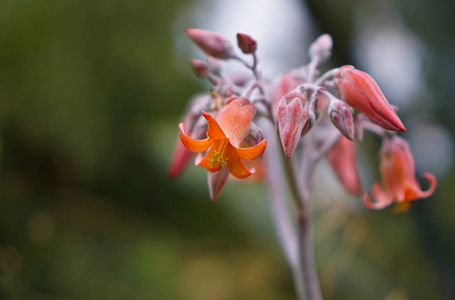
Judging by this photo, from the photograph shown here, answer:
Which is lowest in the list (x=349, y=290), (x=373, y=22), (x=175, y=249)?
(x=349, y=290)

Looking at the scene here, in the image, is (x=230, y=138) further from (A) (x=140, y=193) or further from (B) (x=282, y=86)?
(A) (x=140, y=193)

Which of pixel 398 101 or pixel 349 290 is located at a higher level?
pixel 398 101

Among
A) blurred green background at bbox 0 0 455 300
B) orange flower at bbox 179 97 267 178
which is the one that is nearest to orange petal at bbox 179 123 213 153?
orange flower at bbox 179 97 267 178

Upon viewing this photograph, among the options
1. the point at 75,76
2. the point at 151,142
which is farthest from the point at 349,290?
the point at 75,76

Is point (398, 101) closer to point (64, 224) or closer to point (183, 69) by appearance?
point (183, 69)

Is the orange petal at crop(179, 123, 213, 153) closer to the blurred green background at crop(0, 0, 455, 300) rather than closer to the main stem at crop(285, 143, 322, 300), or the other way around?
the main stem at crop(285, 143, 322, 300)

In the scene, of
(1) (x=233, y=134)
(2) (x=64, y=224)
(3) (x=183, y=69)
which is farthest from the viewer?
(3) (x=183, y=69)
